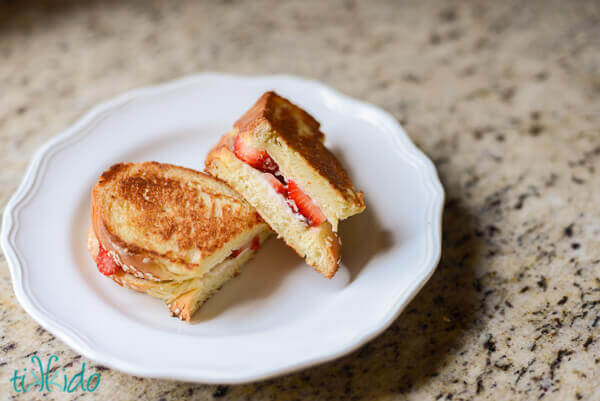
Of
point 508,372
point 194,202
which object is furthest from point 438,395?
point 194,202

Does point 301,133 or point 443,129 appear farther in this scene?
point 443,129

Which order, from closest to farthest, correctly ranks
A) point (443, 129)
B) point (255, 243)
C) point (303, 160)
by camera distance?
point (303, 160) < point (255, 243) < point (443, 129)

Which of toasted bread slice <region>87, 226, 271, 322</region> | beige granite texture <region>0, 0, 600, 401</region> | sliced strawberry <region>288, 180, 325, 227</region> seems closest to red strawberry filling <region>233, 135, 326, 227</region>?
sliced strawberry <region>288, 180, 325, 227</region>

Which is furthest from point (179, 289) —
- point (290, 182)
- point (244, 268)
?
point (290, 182)

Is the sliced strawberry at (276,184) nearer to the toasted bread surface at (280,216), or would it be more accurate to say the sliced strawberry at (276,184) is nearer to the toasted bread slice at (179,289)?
the toasted bread surface at (280,216)

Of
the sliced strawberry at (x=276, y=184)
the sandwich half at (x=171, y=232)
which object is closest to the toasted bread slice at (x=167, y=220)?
the sandwich half at (x=171, y=232)

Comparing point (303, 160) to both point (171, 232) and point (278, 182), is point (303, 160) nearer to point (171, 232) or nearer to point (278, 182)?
point (278, 182)

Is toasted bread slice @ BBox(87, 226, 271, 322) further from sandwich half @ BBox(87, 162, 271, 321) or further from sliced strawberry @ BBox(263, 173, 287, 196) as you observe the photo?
sliced strawberry @ BBox(263, 173, 287, 196)
